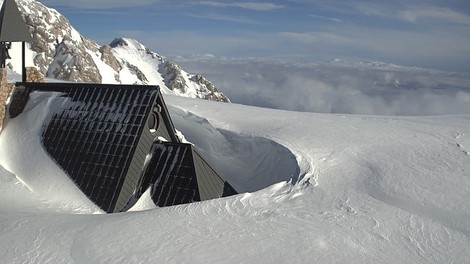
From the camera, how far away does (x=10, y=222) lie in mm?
9898

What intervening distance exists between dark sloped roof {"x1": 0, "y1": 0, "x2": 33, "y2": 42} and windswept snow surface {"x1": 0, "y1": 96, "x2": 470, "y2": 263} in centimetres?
376

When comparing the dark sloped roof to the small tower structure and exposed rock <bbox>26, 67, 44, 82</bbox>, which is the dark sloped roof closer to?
the small tower structure

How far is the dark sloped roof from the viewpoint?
1702cm

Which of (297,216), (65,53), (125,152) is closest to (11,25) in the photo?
(125,152)

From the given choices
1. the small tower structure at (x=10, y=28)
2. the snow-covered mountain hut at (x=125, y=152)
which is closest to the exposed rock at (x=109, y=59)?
the small tower structure at (x=10, y=28)

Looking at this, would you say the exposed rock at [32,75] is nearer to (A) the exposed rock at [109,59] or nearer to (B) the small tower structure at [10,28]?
(B) the small tower structure at [10,28]

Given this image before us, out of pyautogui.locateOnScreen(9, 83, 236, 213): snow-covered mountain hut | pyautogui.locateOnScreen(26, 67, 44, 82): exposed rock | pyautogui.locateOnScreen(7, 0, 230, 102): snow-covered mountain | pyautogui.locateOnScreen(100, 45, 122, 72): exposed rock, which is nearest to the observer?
pyautogui.locateOnScreen(9, 83, 236, 213): snow-covered mountain hut

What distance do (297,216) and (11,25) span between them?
44.1 feet

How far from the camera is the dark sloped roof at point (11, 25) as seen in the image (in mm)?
17016

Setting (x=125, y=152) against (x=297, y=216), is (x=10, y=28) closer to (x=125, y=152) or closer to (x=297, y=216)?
(x=125, y=152)

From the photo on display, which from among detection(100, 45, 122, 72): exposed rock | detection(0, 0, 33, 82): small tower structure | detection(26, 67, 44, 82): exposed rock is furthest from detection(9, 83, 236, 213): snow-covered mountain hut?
detection(100, 45, 122, 72): exposed rock

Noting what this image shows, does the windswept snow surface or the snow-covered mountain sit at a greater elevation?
the windswept snow surface

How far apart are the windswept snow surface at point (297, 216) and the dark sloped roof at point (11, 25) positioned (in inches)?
148

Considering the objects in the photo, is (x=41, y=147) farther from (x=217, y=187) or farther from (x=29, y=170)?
(x=217, y=187)
